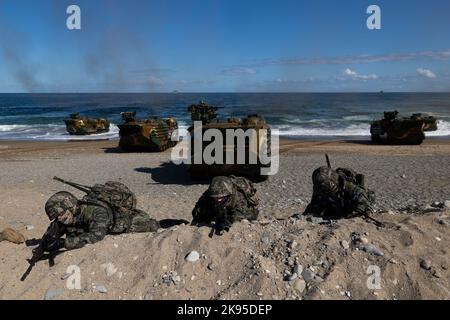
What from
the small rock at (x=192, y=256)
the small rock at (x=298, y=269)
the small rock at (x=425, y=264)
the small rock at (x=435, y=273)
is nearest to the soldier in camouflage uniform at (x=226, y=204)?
the small rock at (x=192, y=256)

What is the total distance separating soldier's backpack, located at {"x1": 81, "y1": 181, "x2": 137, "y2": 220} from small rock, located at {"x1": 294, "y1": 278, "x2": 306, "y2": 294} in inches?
121

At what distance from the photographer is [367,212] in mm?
6723

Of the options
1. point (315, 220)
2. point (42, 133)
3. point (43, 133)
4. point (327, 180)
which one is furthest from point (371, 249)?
point (42, 133)

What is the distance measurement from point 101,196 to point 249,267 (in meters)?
2.63

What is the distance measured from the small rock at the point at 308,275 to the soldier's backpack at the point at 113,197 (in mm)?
3100

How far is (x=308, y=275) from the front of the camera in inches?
209

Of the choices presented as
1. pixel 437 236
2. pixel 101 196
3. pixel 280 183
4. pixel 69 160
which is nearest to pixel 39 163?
pixel 69 160

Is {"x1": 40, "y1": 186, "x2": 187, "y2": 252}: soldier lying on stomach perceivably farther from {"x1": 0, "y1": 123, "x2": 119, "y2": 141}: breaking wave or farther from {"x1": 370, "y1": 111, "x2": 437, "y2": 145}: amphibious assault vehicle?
A: {"x1": 0, "y1": 123, "x2": 119, "y2": 141}: breaking wave

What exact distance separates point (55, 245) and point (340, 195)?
14.1 ft

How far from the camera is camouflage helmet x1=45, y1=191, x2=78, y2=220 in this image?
5.88 m

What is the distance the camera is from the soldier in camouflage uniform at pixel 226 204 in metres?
6.59

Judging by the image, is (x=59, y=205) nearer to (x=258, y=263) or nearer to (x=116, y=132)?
(x=258, y=263)

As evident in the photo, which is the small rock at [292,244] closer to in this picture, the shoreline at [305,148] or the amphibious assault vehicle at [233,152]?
the amphibious assault vehicle at [233,152]
